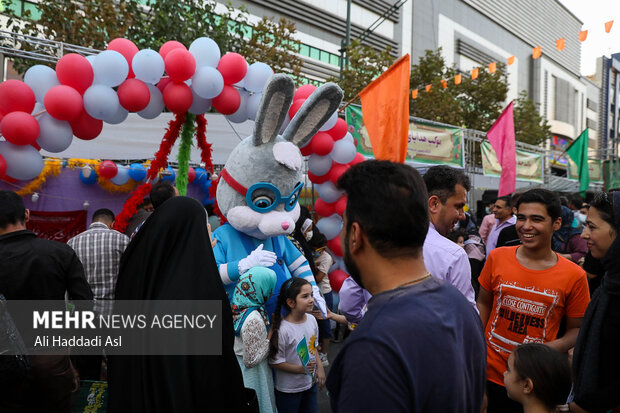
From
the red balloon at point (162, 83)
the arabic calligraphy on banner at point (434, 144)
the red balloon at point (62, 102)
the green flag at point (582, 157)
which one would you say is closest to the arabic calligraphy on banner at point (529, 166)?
the green flag at point (582, 157)

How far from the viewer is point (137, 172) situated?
767cm

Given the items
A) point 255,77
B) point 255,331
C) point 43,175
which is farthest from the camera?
point 43,175

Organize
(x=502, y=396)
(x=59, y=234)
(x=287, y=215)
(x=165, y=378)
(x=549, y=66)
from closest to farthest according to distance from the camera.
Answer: (x=165, y=378)
(x=502, y=396)
(x=287, y=215)
(x=59, y=234)
(x=549, y=66)

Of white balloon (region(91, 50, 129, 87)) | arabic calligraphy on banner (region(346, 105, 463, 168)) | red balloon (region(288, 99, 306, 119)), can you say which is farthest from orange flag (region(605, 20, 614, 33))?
white balloon (region(91, 50, 129, 87))

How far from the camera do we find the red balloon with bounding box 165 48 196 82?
190 inches

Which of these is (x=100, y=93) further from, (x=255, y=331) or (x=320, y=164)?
(x=255, y=331)

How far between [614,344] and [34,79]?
531 cm

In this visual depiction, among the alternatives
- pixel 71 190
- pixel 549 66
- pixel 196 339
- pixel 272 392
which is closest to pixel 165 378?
pixel 196 339

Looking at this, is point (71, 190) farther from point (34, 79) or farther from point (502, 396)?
point (502, 396)

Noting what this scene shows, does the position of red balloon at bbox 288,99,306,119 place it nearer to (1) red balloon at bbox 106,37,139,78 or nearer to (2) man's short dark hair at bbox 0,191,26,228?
(1) red balloon at bbox 106,37,139,78

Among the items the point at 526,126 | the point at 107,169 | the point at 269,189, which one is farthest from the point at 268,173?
the point at 526,126

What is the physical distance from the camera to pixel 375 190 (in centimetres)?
124

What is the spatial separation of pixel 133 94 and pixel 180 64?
583mm

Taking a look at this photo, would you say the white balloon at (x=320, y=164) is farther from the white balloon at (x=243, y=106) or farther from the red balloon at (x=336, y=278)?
the red balloon at (x=336, y=278)
